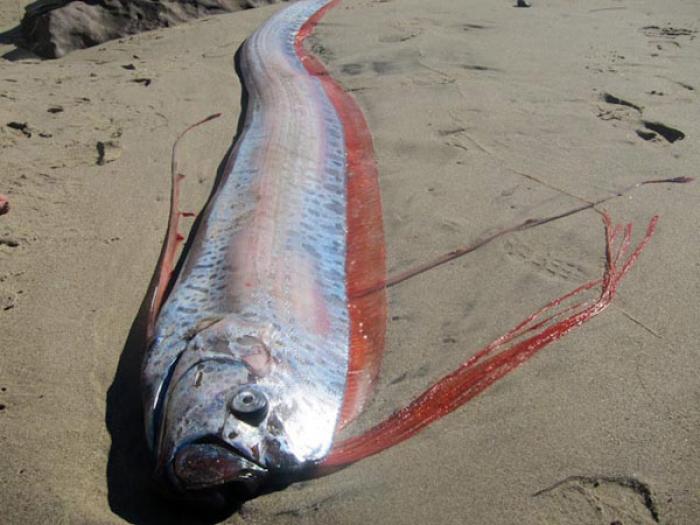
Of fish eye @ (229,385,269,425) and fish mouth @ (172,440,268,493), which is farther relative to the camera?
fish eye @ (229,385,269,425)

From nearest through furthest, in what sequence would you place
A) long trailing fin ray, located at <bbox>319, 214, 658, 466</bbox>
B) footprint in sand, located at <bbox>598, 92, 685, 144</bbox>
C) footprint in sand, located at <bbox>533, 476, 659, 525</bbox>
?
footprint in sand, located at <bbox>533, 476, 659, 525</bbox> < long trailing fin ray, located at <bbox>319, 214, 658, 466</bbox> < footprint in sand, located at <bbox>598, 92, 685, 144</bbox>

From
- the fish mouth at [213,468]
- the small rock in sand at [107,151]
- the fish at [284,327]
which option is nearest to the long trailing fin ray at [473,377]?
the fish at [284,327]

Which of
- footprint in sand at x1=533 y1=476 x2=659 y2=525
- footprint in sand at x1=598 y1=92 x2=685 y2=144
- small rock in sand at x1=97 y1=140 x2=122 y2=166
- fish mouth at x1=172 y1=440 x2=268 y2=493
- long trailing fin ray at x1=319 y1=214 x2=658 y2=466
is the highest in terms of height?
small rock in sand at x1=97 y1=140 x2=122 y2=166

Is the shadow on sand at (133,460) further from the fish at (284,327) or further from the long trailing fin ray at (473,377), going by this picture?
the long trailing fin ray at (473,377)

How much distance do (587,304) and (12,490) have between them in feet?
6.63

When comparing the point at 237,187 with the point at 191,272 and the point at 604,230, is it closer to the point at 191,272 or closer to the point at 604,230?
the point at 191,272

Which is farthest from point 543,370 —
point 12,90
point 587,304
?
point 12,90

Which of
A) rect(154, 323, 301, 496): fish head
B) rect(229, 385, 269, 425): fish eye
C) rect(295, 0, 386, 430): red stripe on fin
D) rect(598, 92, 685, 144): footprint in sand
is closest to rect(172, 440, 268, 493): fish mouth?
rect(154, 323, 301, 496): fish head

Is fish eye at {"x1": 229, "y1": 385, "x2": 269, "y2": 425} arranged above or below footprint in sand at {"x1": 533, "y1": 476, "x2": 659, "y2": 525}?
above

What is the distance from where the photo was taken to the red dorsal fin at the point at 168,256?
2879 mm

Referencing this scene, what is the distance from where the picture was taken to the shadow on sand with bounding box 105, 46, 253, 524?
2.10 meters

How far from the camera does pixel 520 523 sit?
1.99 m

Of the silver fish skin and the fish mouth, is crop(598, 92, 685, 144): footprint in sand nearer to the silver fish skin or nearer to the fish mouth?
the silver fish skin

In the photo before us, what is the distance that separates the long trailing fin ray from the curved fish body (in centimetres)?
9
